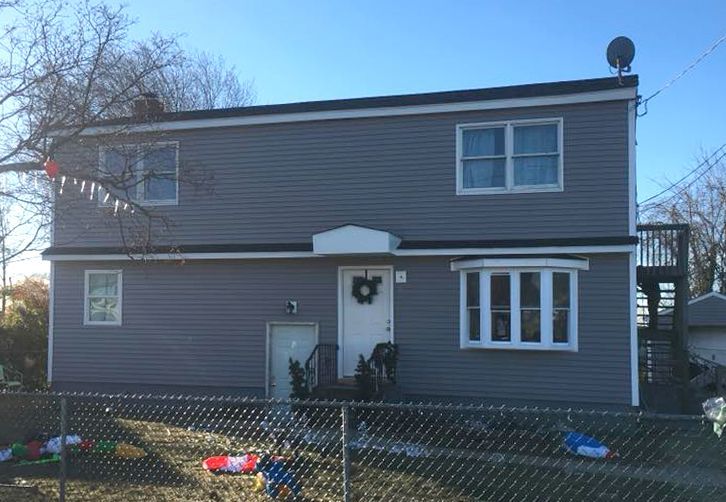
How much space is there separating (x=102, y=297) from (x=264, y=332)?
12.2ft

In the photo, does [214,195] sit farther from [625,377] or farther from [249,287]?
[625,377]

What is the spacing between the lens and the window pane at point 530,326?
11.8 meters

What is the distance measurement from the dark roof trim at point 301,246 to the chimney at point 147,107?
8.20 feet

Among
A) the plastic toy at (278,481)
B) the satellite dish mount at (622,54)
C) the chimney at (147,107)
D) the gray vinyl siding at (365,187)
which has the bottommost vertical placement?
the plastic toy at (278,481)

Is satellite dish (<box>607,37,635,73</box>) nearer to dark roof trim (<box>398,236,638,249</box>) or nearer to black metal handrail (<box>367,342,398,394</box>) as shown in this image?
dark roof trim (<box>398,236,638,249</box>)

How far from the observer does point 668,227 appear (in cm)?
1336

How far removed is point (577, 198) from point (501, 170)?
1.41 metres

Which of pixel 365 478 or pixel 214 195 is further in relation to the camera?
pixel 214 195

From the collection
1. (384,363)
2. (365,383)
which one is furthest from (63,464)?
(384,363)

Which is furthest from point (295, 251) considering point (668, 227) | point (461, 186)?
point (668, 227)

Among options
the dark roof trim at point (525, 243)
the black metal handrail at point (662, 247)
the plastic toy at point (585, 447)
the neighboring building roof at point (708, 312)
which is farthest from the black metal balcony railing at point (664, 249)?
the neighboring building roof at point (708, 312)

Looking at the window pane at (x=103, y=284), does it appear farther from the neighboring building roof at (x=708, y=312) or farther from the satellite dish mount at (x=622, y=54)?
the neighboring building roof at (x=708, y=312)

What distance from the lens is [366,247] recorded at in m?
12.1

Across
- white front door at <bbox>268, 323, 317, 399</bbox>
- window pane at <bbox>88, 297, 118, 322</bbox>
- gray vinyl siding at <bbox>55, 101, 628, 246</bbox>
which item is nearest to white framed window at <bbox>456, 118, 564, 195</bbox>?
gray vinyl siding at <bbox>55, 101, 628, 246</bbox>
